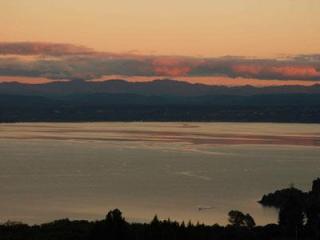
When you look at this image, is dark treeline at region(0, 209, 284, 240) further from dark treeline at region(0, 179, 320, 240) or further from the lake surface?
the lake surface

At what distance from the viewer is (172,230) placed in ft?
65.8

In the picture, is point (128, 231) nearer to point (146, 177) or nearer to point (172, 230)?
point (172, 230)


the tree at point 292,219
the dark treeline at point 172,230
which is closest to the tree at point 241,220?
the dark treeline at point 172,230

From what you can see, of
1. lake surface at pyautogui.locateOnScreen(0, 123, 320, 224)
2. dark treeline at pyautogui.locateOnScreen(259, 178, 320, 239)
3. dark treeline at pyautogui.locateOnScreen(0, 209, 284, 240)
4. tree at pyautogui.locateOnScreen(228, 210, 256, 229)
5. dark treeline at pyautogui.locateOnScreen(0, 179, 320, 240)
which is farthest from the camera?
lake surface at pyautogui.locateOnScreen(0, 123, 320, 224)

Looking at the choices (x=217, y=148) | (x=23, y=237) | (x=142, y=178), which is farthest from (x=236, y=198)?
(x=217, y=148)

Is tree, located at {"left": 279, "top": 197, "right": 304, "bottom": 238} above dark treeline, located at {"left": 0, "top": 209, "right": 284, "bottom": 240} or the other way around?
above

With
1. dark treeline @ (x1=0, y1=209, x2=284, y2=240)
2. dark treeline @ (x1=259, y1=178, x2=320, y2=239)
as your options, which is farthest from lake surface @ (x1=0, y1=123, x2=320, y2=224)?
dark treeline @ (x1=0, y1=209, x2=284, y2=240)

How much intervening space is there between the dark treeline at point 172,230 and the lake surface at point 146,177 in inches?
202

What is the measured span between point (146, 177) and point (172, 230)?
25.1 metres

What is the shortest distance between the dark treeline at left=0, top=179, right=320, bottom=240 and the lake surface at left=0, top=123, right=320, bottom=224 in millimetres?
5131

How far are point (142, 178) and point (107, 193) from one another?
7242 mm

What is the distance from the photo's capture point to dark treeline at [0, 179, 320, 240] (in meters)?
19.5

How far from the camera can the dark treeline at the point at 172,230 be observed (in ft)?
64.1

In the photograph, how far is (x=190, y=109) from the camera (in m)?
155
